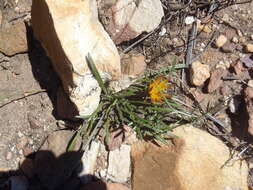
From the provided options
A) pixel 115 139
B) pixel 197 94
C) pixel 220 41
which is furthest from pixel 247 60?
pixel 115 139

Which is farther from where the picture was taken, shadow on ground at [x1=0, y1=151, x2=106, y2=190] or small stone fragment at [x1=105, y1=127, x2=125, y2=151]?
small stone fragment at [x1=105, y1=127, x2=125, y2=151]

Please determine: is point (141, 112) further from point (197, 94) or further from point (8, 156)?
point (8, 156)

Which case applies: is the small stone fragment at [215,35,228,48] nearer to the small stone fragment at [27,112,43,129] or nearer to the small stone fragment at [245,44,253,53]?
the small stone fragment at [245,44,253,53]

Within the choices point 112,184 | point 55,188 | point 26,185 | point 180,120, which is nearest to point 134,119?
point 180,120

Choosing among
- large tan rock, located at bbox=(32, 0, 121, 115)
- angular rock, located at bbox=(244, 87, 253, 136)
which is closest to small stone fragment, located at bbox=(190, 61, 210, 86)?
A: angular rock, located at bbox=(244, 87, 253, 136)

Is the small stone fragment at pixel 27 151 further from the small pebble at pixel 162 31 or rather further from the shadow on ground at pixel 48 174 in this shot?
the small pebble at pixel 162 31

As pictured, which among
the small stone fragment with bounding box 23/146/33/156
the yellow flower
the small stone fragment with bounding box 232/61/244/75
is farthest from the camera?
the small stone fragment with bounding box 232/61/244/75

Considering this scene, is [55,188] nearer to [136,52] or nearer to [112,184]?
[112,184]
